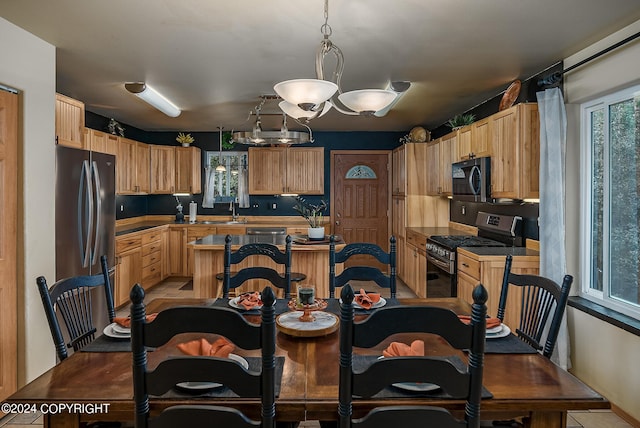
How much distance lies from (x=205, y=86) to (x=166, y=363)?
3.62 meters

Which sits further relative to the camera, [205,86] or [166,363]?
[205,86]

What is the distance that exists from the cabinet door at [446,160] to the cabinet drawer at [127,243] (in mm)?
4011

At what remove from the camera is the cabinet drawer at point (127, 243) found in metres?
5.16

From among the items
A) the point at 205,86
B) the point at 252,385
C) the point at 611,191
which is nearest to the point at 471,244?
the point at 611,191

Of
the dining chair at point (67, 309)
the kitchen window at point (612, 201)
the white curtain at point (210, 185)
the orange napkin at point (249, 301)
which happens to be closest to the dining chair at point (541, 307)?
the kitchen window at point (612, 201)

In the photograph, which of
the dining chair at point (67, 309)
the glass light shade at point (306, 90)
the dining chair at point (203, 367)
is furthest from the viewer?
the glass light shade at point (306, 90)

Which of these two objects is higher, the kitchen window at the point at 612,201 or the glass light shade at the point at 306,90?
the glass light shade at the point at 306,90

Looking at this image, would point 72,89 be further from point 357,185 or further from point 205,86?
point 357,185

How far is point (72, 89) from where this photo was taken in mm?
4473

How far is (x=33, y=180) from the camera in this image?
2967mm

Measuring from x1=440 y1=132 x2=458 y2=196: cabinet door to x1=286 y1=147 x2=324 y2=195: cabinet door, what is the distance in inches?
93.2

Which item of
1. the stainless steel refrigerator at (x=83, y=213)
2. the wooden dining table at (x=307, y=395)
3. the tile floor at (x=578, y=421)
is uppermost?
the stainless steel refrigerator at (x=83, y=213)

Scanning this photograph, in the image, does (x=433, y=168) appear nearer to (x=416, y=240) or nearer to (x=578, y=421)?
(x=416, y=240)

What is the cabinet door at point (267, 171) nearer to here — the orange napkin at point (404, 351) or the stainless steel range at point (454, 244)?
the stainless steel range at point (454, 244)
